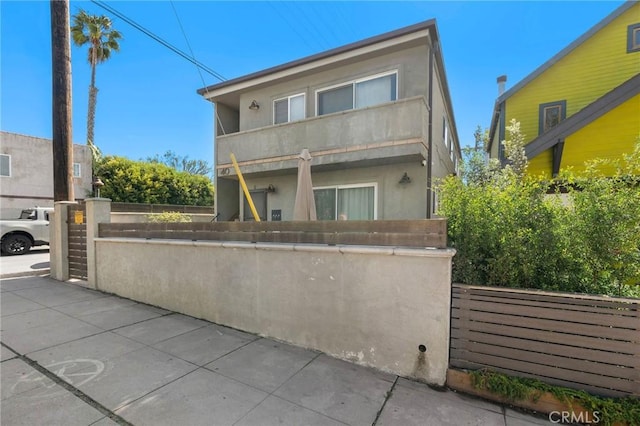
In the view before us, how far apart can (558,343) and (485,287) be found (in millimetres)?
771

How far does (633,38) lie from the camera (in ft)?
30.4

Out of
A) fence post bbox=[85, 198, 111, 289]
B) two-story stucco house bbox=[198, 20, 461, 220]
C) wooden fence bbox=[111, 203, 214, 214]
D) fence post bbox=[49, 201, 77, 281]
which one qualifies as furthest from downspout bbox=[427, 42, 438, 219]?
wooden fence bbox=[111, 203, 214, 214]

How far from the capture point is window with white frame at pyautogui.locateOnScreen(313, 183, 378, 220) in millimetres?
7809

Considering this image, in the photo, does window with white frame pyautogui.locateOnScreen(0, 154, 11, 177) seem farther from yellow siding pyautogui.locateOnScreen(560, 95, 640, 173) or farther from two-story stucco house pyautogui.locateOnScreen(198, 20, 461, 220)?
yellow siding pyautogui.locateOnScreen(560, 95, 640, 173)

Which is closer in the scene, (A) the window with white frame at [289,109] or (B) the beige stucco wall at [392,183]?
(B) the beige stucco wall at [392,183]

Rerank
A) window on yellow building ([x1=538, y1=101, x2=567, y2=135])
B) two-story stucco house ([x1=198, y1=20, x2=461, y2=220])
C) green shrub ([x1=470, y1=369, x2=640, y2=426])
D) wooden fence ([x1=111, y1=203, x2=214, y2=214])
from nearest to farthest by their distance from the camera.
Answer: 1. green shrub ([x1=470, y1=369, x2=640, y2=426])
2. two-story stucco house ([x1=198, y1=20, x2=461, y2=220])
3. window on yellow building ([x1=538, y1=101, x2=567, y2=135])
4. wooden fence ([x1=111, y1=203, x2=214, y2=214])

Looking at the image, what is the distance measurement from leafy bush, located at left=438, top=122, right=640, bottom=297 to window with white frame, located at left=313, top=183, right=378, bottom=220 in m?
4.27

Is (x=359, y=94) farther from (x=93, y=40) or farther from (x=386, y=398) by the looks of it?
(x=93, y=40)

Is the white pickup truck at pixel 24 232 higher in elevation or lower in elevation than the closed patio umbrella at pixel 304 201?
lower

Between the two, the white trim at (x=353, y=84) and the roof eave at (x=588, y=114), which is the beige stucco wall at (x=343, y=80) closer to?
the white trim at (x=353, y=84)

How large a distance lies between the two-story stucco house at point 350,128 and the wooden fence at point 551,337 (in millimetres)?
4168

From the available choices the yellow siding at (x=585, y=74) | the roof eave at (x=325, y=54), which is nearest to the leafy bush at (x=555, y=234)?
the roof eave at (x=325, y=54)

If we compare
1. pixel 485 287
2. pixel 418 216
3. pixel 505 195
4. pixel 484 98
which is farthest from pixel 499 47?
pixel 485 287

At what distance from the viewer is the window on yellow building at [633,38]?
30.2 ft
